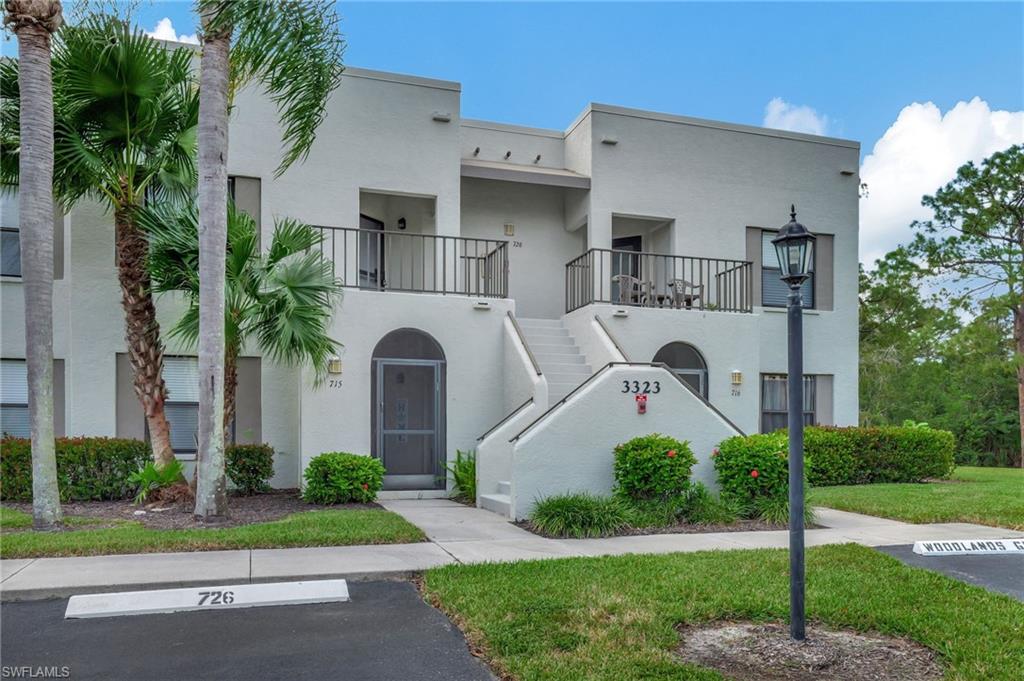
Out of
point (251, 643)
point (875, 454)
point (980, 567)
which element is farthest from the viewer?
point (875, 454)

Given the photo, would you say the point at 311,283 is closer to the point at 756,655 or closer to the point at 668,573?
the point at 668,573

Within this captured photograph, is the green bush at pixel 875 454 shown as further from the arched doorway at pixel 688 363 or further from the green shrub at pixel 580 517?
the green shrub at pixel 580 517

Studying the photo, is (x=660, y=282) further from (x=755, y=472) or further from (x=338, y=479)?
(x=338, y=479)

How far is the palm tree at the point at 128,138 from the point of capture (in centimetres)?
1018

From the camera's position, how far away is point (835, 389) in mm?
17609

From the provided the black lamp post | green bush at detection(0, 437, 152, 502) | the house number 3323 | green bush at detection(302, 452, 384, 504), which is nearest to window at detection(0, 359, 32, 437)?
green bush at detection(0, 437, 152, 502)

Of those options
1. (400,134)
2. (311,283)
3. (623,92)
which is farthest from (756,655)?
(623,92)

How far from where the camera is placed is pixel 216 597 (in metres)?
6.57

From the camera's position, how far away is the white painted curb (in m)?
6.23

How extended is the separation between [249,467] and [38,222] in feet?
15.7

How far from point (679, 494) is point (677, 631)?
5006 millimetres

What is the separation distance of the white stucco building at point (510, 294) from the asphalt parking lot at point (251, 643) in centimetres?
476

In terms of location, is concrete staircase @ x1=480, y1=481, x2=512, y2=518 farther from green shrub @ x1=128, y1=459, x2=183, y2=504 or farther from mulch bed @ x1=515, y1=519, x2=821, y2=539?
green shrub @ x1=128, y1=459, x2=183, y2=504

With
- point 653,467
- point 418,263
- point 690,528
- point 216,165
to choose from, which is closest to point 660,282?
point 418,263
